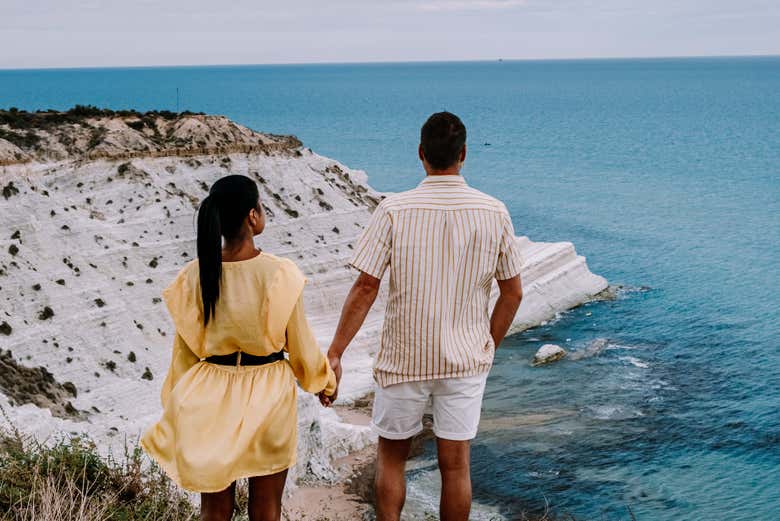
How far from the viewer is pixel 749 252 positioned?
5488 cm

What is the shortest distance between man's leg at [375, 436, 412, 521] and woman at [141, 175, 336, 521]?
2.39ft

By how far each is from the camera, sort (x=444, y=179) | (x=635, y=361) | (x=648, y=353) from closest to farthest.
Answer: (x=444, y=179) < (x=635, y=361) < (x=648, y=353)

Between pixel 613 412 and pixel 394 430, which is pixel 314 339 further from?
pixel 613 412

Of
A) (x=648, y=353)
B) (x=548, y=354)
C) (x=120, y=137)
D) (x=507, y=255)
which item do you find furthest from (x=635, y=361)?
(x=507, y=255)

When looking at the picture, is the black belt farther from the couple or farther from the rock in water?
the rock in water

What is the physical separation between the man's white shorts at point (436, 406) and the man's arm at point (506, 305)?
40cm

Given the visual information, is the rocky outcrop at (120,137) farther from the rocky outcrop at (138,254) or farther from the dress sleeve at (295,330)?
the dress sleeve at (295,330)

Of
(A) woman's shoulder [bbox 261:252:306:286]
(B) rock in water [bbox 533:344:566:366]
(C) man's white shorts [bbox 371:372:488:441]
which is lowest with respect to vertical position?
(B) rock in water [bbox 533:344:566:366]

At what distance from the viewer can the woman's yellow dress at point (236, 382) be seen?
5504mm

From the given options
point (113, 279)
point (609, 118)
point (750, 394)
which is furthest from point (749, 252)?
point (609, 118)

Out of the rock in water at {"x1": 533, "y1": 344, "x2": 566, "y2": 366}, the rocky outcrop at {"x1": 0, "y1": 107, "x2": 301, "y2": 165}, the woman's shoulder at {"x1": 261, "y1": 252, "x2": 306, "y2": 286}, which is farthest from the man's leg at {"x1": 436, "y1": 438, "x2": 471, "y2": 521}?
the rocky outcrop at {"x1": 0, "y1": 107, "x2": 301, "y2": 165}

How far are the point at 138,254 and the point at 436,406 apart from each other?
81.9 feet

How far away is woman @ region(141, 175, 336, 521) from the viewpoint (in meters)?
5.50

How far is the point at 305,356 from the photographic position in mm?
5727
